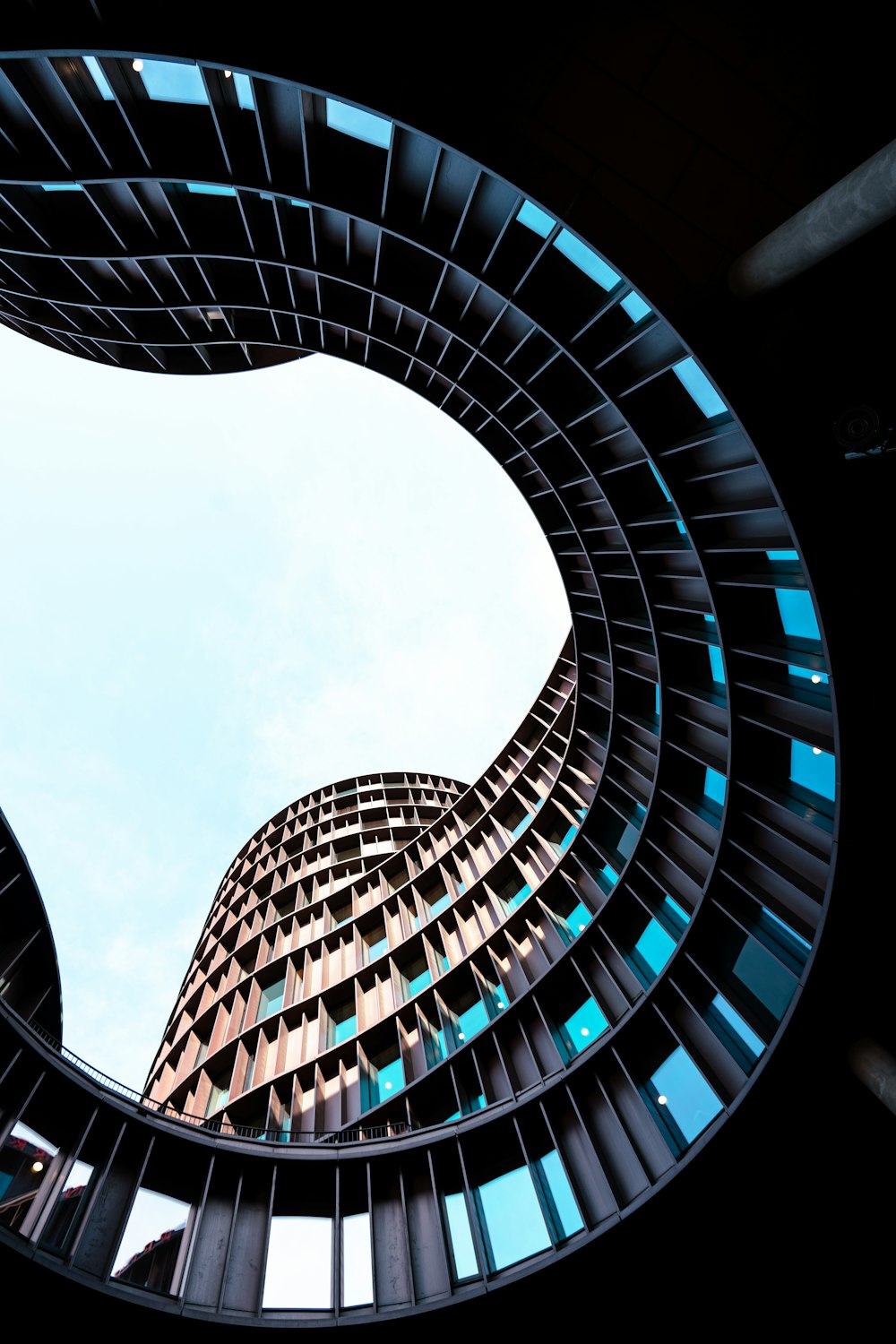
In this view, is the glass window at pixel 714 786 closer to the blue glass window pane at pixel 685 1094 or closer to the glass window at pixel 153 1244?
the blue glass window pane at pixel 685 1094

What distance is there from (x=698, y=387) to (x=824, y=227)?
5.73 m

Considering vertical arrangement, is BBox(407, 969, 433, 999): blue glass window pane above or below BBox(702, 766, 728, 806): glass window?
above

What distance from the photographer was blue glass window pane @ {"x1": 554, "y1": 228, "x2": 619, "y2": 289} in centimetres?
1466

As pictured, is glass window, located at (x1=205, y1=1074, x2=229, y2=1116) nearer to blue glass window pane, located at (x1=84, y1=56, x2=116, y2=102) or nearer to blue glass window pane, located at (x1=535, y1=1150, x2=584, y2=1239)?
blue glass window pane, located at (x1=535, y1=1150, x2=584, y2=1239)

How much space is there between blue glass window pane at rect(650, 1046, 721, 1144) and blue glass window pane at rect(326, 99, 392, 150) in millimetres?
23550

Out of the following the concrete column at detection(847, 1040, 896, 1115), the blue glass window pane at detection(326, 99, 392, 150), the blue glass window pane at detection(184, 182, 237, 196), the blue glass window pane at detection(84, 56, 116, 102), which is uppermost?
the blue glass window pane at detection(184, 182, 237, 196)

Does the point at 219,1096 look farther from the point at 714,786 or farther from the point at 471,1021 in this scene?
the point at 714,786

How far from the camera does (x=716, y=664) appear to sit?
19.4 m

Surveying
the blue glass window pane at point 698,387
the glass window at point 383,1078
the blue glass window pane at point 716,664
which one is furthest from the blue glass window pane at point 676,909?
the blue glass window pane at point 698,387

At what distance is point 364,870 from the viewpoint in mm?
42250

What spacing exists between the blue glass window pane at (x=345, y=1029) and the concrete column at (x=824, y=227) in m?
29.0

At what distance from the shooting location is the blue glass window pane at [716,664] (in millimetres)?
19156

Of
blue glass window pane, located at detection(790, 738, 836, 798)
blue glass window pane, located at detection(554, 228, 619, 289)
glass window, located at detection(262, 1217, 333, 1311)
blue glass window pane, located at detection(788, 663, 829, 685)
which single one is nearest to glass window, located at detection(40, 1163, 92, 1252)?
glass window, located at detection(262, 1217, 333, 1311)

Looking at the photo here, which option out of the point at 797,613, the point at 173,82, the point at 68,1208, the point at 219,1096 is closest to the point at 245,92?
the point at 173,82
